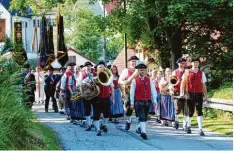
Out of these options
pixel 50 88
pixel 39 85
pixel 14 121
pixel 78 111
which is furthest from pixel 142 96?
pixel 39 85

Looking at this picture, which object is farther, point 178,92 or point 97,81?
point 178,92

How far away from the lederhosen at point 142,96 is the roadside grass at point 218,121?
2550 millimetres

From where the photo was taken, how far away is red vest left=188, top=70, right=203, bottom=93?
14250 mm

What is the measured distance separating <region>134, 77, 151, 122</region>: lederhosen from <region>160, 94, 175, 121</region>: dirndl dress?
3064 mm

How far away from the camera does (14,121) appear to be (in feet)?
33.2

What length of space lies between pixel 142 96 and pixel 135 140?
1205 mm

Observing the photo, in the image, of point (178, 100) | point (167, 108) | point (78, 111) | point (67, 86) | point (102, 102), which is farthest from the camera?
point (67, 86)

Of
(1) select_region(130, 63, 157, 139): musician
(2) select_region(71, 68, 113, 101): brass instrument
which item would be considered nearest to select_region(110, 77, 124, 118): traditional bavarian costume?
(2) select_region(71, 68, 113, 101): brass instrument

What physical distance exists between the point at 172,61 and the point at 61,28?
531cm

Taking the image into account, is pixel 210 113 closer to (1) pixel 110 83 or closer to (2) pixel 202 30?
(1) pixel 110 83

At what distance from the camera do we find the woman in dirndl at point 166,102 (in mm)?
16531

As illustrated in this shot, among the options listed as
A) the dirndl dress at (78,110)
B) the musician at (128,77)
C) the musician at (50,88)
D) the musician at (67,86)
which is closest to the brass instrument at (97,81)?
the musician at (128,77)

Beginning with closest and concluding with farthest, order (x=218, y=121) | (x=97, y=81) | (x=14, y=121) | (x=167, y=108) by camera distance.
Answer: (x=14, y=121)
(x=97, y=81)
(x=167, y=108)
(x=218, y=121)

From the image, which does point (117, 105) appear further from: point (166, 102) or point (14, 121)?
point (14, 121)
